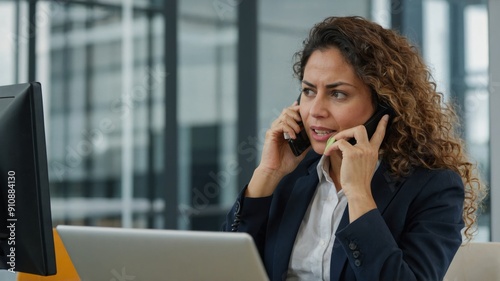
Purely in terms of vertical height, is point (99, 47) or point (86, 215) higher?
point (99, 47)

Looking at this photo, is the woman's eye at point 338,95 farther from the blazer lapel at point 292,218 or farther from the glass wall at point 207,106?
the glass wall at point 207,106

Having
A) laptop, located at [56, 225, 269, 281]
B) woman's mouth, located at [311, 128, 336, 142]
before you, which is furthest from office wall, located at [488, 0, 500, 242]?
laptop, located at [56, 225, 269, 281]

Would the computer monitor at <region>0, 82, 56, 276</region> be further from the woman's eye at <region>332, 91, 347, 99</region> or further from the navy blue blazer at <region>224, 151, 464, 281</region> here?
the woman's eye at <region>332, 91, 347, 99</region>

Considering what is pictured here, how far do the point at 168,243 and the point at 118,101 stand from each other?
350cm

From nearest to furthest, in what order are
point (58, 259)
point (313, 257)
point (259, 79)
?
point (313, 257)
point (58, 259)
point (259, 79)

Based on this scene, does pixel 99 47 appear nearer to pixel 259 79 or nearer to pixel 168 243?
pixel 259 79

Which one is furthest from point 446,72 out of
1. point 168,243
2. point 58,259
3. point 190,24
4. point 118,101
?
Result: point 168,243

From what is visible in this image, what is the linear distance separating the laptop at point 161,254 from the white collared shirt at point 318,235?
606mm

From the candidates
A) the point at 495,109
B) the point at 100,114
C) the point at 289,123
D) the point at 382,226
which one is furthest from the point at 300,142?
the point at 100,114

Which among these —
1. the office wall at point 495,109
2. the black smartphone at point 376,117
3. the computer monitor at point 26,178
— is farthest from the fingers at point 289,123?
the office wall at point 495,109

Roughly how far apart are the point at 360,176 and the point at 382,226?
0.16 metres

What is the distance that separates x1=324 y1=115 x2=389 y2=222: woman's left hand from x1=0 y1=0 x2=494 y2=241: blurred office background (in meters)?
2.67

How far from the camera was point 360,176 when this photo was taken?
184cm

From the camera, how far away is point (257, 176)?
6.88ft
